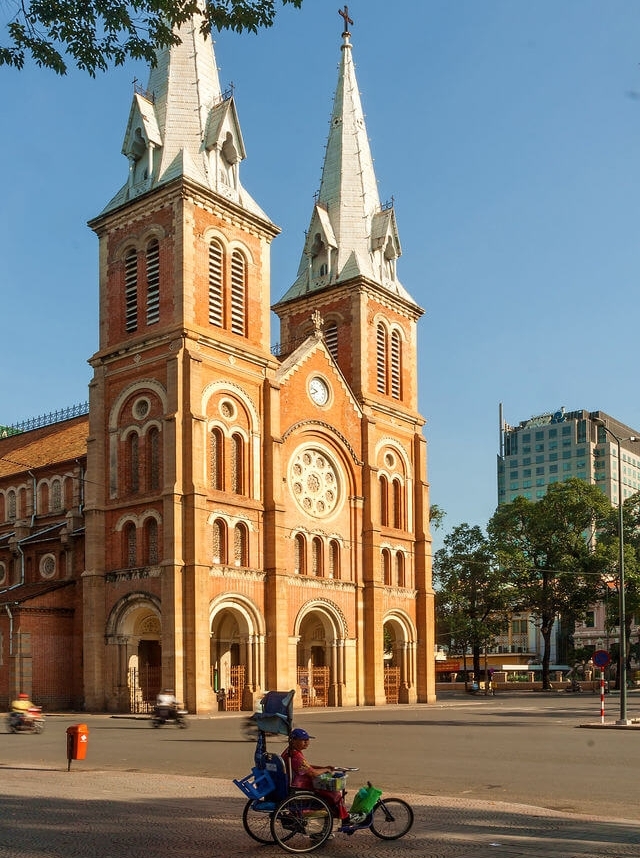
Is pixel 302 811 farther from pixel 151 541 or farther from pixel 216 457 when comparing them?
pixel 216 457

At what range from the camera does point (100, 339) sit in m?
51.7

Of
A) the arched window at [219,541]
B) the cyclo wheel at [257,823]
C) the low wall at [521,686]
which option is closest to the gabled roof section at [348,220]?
the arched window at [219,541]

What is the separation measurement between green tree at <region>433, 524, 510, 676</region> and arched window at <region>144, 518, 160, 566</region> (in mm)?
34576

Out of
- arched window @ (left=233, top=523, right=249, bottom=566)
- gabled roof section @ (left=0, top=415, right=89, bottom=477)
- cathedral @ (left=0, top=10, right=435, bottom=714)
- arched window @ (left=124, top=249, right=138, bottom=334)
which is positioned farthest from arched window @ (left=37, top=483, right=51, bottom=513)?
arched window @ (left=233, top=523, right=249, bottom=566)

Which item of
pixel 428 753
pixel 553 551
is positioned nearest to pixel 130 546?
pixel 428 753

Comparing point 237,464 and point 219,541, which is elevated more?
point 237,464

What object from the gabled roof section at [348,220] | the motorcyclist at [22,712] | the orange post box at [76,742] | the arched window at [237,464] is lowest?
the motorcyclist at [22,712]

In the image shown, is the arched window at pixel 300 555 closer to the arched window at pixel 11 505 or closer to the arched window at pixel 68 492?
the arched window at pixel 68 492

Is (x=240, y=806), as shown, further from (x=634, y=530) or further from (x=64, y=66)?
(x=634, y=530)

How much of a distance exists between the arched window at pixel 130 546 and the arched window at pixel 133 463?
166 cm

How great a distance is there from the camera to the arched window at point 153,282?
1955 inches

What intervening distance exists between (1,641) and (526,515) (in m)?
41.6

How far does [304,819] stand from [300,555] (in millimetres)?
39956

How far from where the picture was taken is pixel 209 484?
47219mm
